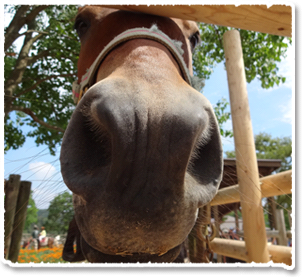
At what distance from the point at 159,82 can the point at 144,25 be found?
590 millimetres

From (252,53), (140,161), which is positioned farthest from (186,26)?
(252,53)

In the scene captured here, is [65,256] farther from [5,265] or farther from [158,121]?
[158,121]

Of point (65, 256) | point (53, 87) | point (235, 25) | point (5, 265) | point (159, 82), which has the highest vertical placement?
point (53, 87)

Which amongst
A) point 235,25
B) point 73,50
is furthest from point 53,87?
point 235,25

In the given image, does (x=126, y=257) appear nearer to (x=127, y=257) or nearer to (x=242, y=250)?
(x=127, y=257)

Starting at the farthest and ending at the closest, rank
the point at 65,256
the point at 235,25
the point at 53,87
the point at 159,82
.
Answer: the point at 53,87 < the point at 65,256 < the point at 235,25 < the point at 159,82

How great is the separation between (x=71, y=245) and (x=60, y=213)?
40 cm

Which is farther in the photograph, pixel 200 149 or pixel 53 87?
pixel 53 87

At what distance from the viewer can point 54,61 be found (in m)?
4.64

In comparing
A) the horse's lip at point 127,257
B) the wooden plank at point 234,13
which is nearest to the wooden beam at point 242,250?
the horse's lip at point 127,257

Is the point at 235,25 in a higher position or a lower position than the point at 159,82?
higher

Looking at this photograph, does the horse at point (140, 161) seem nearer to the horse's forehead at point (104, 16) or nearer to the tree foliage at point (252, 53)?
the horse's forehead at point (104, 16)

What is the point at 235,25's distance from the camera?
1.27 meters

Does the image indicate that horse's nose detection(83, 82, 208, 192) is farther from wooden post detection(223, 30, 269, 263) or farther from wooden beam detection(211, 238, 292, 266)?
wooden beam detection(211, 238, 292, 266)
